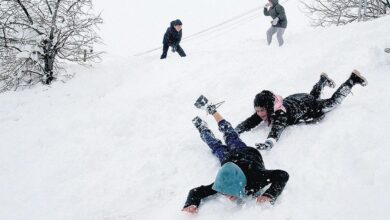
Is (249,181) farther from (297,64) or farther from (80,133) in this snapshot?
(297,64)

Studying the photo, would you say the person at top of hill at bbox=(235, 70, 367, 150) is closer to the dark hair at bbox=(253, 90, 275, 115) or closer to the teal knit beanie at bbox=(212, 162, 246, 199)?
the dark hair at bbox=(253, 90, 275, 115)

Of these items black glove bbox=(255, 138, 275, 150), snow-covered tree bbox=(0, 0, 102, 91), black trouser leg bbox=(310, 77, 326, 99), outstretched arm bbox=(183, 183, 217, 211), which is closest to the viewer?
outstretched arm bbox=(183, 183, 217, 211)

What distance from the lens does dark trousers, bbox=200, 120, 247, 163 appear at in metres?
4.60

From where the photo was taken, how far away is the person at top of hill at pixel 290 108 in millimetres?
4895

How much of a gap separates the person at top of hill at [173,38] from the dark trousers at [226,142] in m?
5.93

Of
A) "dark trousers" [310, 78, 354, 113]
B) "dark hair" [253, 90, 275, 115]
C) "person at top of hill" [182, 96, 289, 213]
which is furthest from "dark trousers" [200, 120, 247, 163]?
"dark trousers" [310, 78, 354, 113]

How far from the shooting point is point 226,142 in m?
4.77

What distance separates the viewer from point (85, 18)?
9.59 meters

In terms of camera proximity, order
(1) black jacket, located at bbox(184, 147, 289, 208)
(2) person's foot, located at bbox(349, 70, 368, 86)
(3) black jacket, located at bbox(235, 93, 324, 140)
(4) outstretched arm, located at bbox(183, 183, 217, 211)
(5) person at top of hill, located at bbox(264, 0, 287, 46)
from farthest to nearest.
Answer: (5) person at top of hill, located at bbox(264, 0, 287, 46) < (2) person's foot, located at bbox(349, 70, 368, 86) < (3) black jacket, located at bbox(235, 93, 324, 140) < (4) outstretched arm, located at bbox(183, 183, 217, 211) < (1) black jacket, located at bbox(184, 147, 289, 208)

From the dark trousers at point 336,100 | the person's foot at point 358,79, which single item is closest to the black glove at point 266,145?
the dark trousers at point 336,100

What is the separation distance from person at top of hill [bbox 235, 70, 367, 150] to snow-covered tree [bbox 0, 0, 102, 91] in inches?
237

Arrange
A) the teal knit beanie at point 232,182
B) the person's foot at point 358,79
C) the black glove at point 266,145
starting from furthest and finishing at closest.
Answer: the person's foot at point 358,79
the black glove at point 266,145
the teal knit beanie at point 232,182

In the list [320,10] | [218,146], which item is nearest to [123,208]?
[218,146]

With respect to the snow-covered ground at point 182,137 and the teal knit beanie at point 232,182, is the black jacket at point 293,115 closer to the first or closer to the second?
the snow-covered ground at point 182,137
